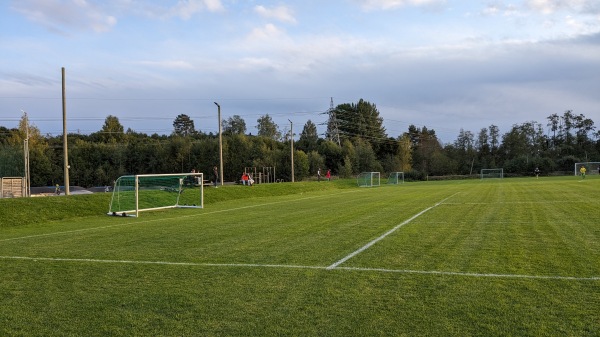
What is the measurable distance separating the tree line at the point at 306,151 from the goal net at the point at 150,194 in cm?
2498

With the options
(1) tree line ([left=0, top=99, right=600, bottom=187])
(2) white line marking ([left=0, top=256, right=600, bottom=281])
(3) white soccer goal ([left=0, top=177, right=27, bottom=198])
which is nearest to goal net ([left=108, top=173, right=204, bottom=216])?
(2) white line marking ([left=0, top=256, right=600, bottom=281])

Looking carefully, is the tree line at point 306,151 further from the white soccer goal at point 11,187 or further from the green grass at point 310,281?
the green grass at point 310,281

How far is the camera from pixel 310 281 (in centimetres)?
629

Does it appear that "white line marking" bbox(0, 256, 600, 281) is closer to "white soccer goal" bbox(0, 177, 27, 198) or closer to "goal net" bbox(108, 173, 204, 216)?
"goal net" bbox(108, 173, 204, 216)

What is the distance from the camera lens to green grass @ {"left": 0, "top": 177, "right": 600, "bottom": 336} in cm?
461

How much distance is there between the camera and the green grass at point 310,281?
461 centimetres

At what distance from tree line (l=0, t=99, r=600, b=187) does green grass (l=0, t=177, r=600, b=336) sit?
38.3 meters

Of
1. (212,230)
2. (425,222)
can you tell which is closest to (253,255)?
(212,230)

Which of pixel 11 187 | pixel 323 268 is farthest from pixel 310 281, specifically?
pixel 11 187

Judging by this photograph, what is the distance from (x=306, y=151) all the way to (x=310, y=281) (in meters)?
81.3

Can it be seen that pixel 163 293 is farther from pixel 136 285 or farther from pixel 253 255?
pixel 253 255

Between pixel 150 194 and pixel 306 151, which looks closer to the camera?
pixel 150 194

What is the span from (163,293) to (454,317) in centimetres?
344

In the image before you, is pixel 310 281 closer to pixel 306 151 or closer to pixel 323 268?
pixel 323 268
